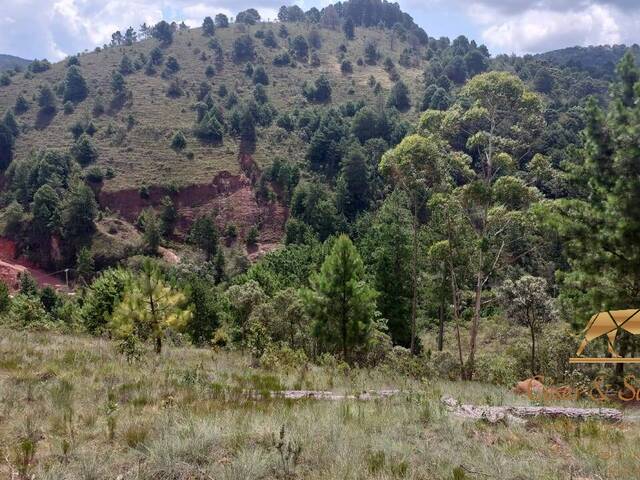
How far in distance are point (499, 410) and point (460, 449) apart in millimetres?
2503

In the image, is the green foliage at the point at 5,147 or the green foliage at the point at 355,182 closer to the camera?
the green foliage at the point at 355,182

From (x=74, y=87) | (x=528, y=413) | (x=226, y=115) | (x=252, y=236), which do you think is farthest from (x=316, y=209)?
(x=74, y=87)

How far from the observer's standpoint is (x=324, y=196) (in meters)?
68.1

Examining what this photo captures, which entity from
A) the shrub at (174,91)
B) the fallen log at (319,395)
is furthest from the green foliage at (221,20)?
the fallen log at (319,395)

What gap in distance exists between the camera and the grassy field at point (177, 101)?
7600cm

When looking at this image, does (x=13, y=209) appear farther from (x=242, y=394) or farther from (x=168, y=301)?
(x=242, y=394)

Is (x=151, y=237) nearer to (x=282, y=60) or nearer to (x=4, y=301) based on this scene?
(x=4, y=301)

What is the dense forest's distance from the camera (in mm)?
16078

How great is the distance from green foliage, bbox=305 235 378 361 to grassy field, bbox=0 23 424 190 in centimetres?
5407

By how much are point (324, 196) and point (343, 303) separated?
151 feet

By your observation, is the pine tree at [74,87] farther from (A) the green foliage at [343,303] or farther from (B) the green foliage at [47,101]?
(A) the green foliage at [343,303]

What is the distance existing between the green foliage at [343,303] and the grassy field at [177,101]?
177ft

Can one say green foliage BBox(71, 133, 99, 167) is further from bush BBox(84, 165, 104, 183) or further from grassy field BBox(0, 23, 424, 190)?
bush BBox(84, 165, 104, 183)

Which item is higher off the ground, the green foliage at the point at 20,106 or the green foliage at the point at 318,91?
the green foliage at the point at 318,91
